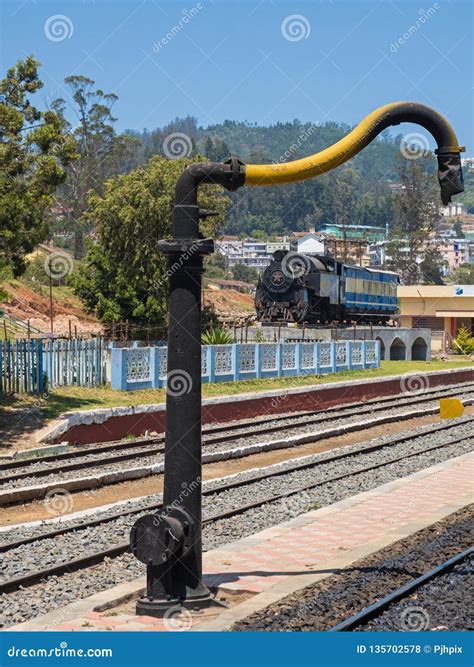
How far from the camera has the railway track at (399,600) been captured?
Result: 278 inches

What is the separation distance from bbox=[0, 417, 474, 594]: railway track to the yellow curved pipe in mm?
4160

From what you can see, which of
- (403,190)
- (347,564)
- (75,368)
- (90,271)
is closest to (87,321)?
(90,271)

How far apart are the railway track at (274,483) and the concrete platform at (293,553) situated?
1.04 m

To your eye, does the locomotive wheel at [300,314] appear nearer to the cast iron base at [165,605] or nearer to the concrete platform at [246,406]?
the concrete platform at [246,406]

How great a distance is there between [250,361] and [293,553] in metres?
18.3

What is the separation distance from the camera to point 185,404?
7.55m

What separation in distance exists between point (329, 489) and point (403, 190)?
274 ft

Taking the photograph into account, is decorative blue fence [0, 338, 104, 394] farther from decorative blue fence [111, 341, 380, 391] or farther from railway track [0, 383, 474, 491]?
railway track [0, 383, 474, 491]

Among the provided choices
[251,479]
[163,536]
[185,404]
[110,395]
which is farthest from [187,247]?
[110,395]

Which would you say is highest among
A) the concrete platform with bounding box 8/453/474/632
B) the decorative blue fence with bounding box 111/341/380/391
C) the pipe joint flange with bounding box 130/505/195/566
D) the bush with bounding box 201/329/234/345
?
the bush with bounding box 201/329/234/345

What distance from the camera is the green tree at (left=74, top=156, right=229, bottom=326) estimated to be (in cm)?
3831

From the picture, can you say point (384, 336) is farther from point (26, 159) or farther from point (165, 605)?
point (165, 605)

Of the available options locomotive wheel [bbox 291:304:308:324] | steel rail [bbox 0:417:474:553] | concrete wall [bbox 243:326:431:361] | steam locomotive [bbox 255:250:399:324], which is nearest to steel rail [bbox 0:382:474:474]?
steel rail [bbox 0:417:474:553]

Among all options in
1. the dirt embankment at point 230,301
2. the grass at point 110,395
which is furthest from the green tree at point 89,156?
the grass at point 110,395
